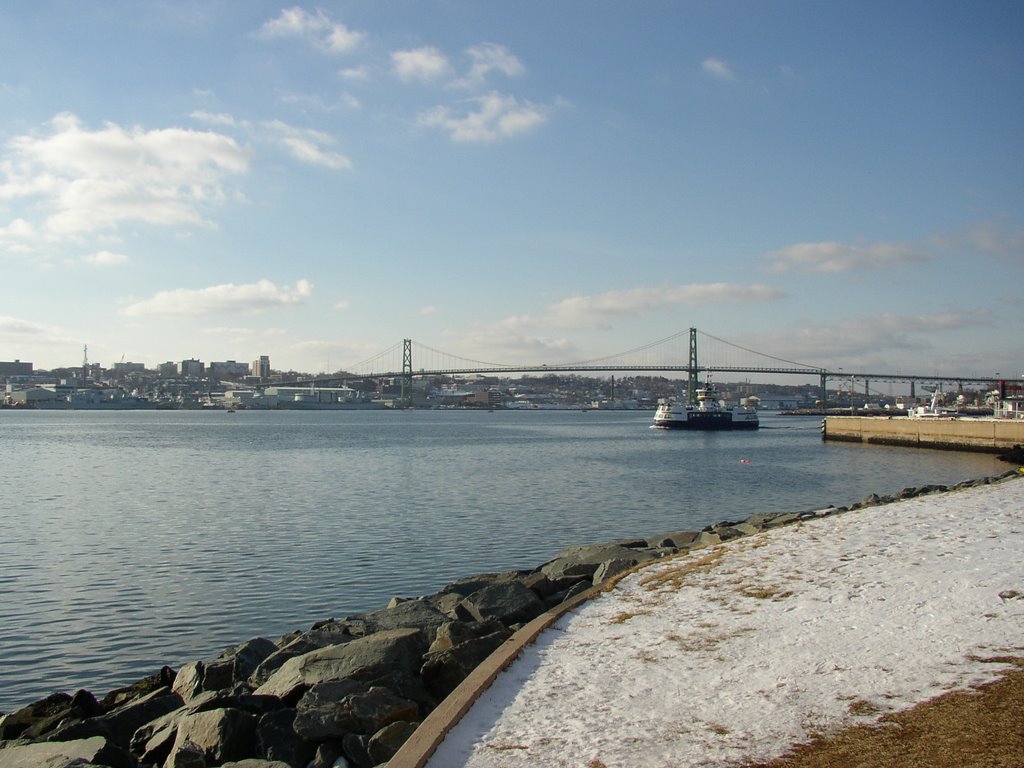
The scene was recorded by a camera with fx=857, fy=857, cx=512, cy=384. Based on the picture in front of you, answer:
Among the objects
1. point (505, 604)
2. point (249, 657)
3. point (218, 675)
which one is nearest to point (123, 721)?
point (218, 675)

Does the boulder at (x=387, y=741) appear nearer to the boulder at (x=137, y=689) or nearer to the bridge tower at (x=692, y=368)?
the boulder at (x=137, y=689)

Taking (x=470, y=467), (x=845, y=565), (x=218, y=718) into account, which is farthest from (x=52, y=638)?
(x=470, y=467)

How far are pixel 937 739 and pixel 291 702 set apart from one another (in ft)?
12.9

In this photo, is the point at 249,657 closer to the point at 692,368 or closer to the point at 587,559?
the point at 587,559

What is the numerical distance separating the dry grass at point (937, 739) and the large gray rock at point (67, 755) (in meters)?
3.53

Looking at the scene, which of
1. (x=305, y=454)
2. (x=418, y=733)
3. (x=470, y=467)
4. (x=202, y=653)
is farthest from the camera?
(x=305, y=454)

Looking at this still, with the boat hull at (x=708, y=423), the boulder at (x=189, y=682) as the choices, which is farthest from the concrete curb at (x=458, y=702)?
the boat hull at (x=708, y=423)

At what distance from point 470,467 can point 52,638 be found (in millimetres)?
23797

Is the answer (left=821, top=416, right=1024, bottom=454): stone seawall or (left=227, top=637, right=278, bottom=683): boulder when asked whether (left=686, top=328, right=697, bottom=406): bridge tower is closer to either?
(left=821, top=416, right=1024, bottom=454): stone seawall

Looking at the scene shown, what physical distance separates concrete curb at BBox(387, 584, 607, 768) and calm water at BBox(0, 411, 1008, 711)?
4172 mm

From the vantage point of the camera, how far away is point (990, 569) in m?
7.04

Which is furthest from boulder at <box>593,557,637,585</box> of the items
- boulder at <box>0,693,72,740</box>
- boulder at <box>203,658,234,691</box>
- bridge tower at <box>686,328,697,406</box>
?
bridge tower at <box>686,328,697,406</box>

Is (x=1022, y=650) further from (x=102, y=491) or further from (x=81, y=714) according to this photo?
(x=102, y=491)

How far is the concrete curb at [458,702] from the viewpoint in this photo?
405cm
